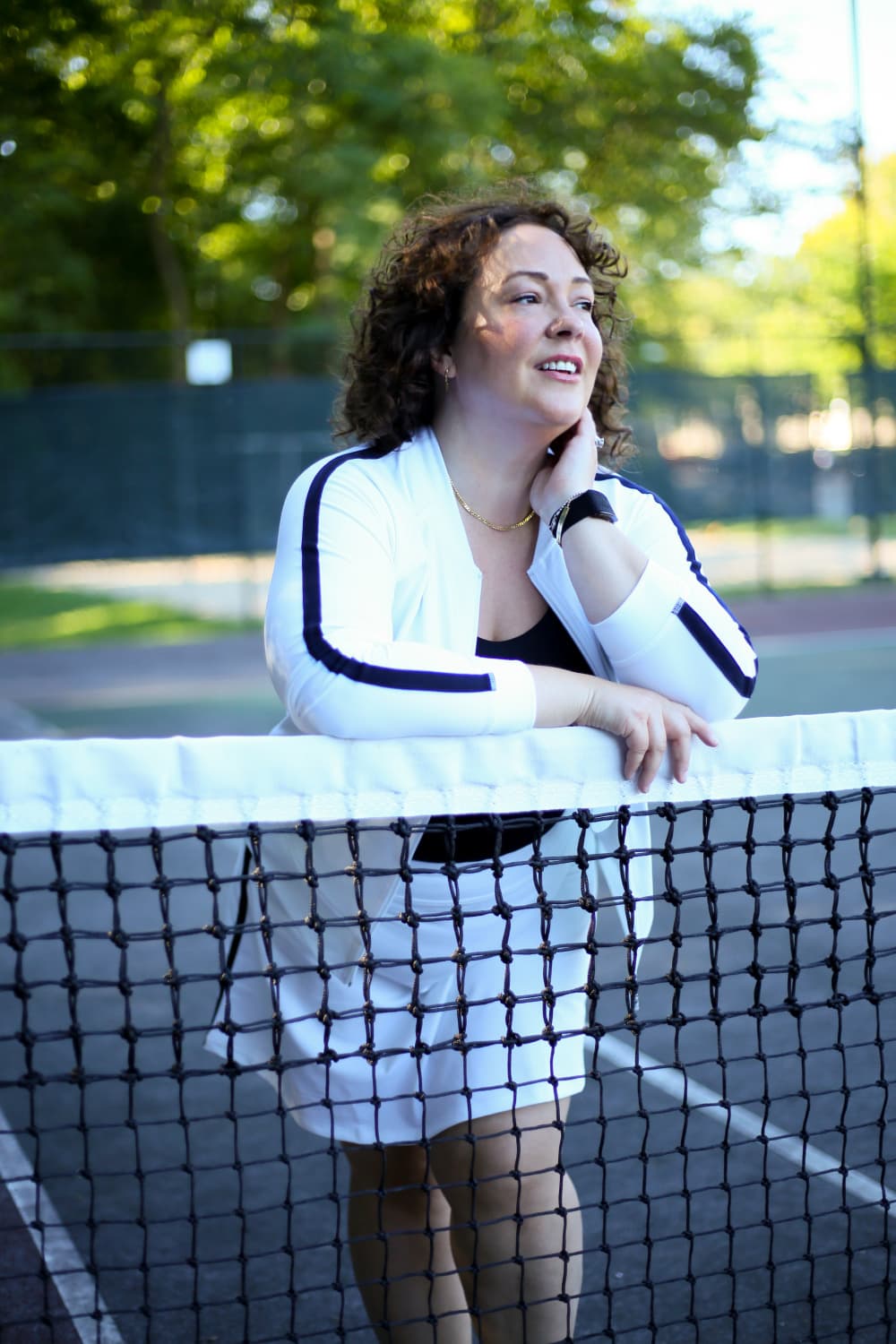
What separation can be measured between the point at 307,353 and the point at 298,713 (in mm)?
20090

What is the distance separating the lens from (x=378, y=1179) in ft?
8.13

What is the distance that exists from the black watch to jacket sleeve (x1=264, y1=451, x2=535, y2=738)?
10.5 inches

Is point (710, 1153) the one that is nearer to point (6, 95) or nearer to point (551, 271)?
point (551, 271)

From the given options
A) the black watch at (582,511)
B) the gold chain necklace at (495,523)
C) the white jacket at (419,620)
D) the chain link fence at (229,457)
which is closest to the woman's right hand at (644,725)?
the white jacket at (419,620)

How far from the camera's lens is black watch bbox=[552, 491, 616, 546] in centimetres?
237

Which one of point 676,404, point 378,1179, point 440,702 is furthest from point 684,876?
point 676,404

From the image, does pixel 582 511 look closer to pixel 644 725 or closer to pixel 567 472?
pixel 567 472

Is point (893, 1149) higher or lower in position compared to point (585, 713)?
lower

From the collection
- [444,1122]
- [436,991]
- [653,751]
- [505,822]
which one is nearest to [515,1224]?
[444,1122]

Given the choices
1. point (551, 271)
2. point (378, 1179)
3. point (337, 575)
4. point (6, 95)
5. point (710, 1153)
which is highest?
point (6, 95)

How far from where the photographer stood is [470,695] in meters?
2.11

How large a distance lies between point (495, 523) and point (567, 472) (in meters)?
0.15

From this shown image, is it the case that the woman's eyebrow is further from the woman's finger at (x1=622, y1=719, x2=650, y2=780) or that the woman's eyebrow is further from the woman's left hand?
the woman's finger at (x1=622, y1=719, x2=650, y2=780)

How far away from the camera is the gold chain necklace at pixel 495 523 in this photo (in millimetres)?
2473
